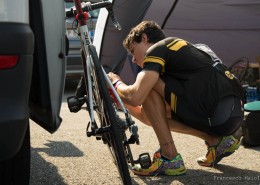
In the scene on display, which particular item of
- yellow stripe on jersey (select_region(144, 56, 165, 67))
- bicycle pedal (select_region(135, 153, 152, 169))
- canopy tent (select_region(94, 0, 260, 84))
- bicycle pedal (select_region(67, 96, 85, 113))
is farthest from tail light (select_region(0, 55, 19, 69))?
canopy tent (select_region(94, 0, 260, 84))

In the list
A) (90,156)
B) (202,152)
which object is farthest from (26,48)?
(202,152)

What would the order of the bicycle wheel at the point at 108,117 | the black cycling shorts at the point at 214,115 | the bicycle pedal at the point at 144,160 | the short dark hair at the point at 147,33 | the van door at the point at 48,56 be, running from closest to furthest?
1. the van door at the point at 48,56
2. the bicycle wheel at the point at 108,117
3. the bicycle pedal at the point at 144,160
4. the black cycling shorts at the point at 214,115
5. the short dark hair at the point at 147,33

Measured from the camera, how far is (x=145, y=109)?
352 cm

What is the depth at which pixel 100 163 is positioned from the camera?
380cm

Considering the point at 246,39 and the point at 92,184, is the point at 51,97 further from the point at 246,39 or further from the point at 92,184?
the point at 246,39

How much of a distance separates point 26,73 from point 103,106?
2.35 ft

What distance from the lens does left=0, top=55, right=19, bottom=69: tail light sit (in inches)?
86.3

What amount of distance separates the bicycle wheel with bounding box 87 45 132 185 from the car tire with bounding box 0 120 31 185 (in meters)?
0.44

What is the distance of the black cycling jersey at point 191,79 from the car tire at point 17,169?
1136 mm

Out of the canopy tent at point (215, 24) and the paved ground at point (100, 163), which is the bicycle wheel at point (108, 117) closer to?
the paved ground at point (100, 163)

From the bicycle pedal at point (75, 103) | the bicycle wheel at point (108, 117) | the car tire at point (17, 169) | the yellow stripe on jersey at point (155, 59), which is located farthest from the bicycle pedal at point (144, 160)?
the car tire at point (17, 169)

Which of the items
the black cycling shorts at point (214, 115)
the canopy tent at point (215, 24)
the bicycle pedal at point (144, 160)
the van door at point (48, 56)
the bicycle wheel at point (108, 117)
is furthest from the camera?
the canopy tent at point (215, 24)

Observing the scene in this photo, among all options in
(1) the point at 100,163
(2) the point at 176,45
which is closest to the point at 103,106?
(2) the point at 176,45

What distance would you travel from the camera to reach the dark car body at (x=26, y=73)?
2.20 m
